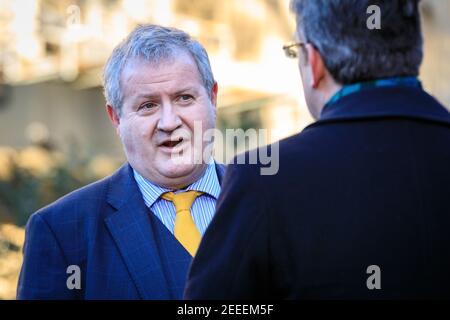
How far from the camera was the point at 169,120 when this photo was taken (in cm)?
294

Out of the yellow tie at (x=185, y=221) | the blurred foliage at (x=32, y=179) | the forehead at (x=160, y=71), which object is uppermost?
the blurred foliage at (x=32, y=179)

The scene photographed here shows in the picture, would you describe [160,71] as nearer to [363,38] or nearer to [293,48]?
[293,48]

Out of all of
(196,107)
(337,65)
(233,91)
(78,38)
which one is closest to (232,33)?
(233,91)

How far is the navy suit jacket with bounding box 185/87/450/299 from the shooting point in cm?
191

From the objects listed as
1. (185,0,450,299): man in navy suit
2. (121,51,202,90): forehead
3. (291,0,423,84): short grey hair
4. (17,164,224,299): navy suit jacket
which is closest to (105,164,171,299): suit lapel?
(17,164,224,299): navy suit jacket

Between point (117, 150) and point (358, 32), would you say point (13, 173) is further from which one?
point (358, 32)

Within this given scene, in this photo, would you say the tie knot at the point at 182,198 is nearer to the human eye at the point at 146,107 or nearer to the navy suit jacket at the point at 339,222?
the human eye at the point at 146,107

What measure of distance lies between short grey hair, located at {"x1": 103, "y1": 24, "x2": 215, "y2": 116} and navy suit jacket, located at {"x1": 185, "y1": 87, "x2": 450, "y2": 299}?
107cm

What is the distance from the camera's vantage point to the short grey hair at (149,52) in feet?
9.70

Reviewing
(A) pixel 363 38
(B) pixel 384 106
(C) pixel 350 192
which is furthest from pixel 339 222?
(A) pixel 363 38

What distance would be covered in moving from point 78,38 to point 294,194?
11.1m

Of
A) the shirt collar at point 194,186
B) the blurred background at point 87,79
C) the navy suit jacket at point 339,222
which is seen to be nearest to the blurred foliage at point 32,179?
the blurred background at point 87,79

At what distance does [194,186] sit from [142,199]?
193mm

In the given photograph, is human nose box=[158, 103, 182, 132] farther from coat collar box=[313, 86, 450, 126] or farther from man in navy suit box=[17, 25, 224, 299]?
coat collar box=[313, 86, 450, 126]
